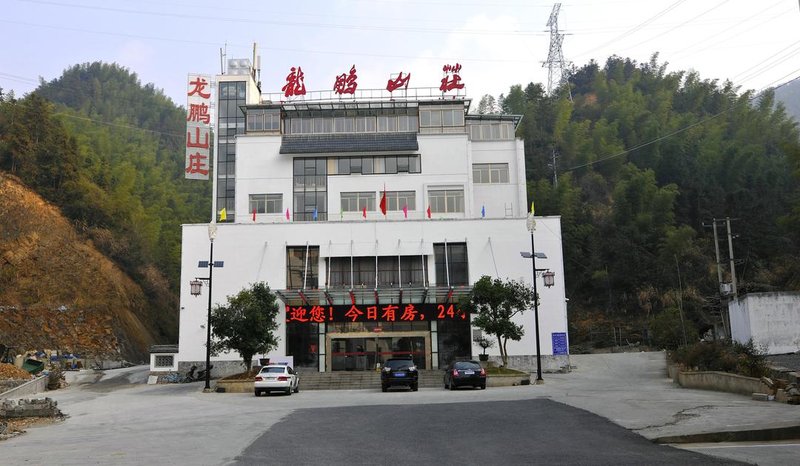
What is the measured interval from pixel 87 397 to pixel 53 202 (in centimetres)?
3542

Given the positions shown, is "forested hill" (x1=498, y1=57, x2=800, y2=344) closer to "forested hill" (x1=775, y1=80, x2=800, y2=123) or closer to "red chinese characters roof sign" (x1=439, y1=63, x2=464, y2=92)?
"red chinese characters roof sign" (x1=439, y1=63, x2=464, y2=92)

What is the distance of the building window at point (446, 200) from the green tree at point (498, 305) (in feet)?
39.8

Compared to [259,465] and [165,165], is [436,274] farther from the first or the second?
[165,165]

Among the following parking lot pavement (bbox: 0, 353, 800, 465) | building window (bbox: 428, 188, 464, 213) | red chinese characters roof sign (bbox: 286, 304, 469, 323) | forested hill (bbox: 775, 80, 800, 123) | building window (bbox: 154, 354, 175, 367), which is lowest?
parking lot pavement (bbox: 0, 353, 800, 465)

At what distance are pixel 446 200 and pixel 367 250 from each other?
748cm

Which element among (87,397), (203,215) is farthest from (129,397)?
(203,215)

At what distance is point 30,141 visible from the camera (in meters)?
60.4

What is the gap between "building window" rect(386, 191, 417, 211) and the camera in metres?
46.3

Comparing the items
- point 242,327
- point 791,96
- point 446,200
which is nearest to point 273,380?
point 242,327

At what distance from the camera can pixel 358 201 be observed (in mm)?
46781

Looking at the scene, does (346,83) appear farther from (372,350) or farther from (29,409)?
(29,409)

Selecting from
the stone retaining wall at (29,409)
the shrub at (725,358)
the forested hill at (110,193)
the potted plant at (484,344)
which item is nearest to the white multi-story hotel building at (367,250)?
the potted plant at (484,344)

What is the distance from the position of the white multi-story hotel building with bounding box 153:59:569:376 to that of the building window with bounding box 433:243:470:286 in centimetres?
6

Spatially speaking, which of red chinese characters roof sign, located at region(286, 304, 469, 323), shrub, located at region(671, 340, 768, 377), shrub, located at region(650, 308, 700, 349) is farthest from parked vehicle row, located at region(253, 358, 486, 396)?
shrub, located at region(650, 308, 700, 349)
